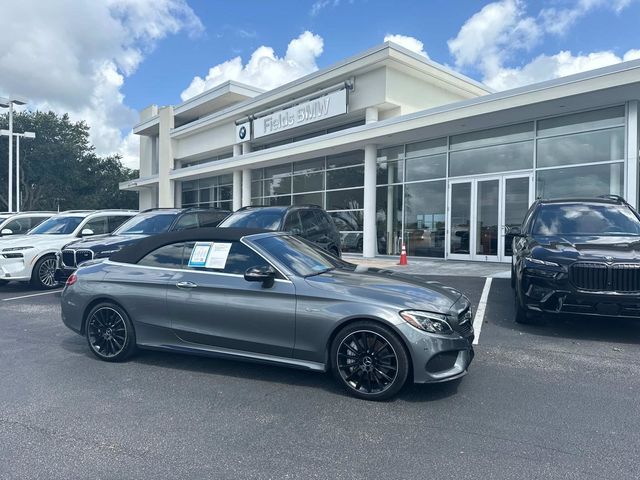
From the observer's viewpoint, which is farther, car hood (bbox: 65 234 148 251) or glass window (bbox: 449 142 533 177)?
glass window (bbox: 449 142 533 177)

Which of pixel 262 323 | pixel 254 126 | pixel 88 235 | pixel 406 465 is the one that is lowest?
pixel 406 465

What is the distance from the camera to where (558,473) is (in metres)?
2.98

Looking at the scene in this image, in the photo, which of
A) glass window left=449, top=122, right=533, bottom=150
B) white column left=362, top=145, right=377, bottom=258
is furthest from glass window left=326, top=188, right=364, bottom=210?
glass window left=449, top=122, right=533, bottom=150

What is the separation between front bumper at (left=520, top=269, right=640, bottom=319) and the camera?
19.0 feet

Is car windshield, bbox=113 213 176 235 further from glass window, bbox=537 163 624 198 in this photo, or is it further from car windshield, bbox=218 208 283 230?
glass window, bbox=537 163 624 198

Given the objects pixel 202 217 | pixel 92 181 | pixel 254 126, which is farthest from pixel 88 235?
pixel 92 181

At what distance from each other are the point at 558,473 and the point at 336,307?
206cm

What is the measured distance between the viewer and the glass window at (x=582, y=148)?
12547mm

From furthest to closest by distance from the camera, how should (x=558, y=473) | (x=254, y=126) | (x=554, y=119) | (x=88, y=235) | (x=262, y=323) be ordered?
(x=254, y=126) → (x=554, y=119) → (x=88, y=235) → (x=262, y=323) → (x=558, y=473)

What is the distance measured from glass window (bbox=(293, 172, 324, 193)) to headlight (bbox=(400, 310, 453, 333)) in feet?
55.0

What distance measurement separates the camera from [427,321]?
4105mm

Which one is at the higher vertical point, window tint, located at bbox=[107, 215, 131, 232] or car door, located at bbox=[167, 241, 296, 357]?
window tint, located at bbox=[107, 215, 131, 232]

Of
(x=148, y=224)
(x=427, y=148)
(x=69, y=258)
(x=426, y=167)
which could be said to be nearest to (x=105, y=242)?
(x=69, y=258)

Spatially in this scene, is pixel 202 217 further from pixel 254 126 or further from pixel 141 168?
pixel 141 168
